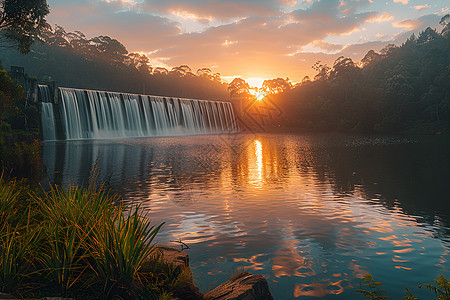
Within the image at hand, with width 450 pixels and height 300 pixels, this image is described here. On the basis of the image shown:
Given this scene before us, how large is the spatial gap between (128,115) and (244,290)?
69819 mm

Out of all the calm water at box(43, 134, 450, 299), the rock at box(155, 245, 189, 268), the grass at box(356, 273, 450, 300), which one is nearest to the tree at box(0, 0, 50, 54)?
the calm water at box(43, 134, 450, 299)

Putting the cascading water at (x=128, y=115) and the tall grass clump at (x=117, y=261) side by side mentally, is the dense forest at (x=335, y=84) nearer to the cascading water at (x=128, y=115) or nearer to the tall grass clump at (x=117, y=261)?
the cascading water at (x=128, y=115)

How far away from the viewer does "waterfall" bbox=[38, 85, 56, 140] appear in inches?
2224

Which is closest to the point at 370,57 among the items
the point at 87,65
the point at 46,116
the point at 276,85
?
the point at 276,85

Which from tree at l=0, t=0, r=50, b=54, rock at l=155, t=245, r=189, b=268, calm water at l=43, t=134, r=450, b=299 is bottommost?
calm water at l=43, t=134, r=450, b=299

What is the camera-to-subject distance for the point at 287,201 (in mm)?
15500

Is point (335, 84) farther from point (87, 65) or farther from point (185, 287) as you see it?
point (185, 287)

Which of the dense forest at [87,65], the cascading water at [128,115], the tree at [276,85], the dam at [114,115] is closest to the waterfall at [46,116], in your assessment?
the dam at [114,115]

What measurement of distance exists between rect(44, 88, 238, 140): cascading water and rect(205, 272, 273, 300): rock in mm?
60691

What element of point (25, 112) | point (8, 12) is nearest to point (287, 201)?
point (8, 12)

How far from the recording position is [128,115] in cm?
7125

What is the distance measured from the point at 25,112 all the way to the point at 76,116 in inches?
398

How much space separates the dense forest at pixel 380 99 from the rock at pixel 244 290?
4009 inches

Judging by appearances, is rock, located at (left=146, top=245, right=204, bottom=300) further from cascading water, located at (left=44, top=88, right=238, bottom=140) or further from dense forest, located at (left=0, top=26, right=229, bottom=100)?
dense forest, located at (left=0, top=26, right=229, bottom=100)
